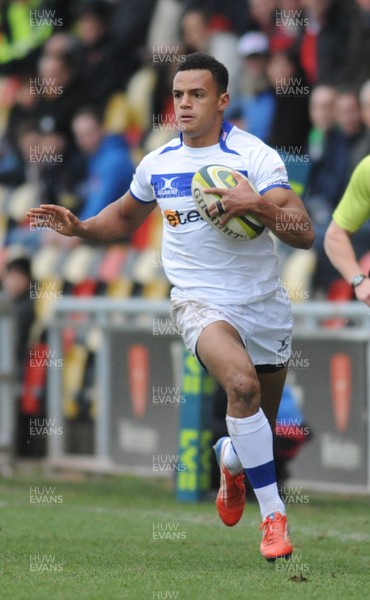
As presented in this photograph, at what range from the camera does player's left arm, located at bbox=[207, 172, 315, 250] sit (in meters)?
6.59

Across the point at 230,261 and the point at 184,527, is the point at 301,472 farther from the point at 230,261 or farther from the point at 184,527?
the point at 230,261

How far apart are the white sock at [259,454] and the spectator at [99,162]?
747 centimetres

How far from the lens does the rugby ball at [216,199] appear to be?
6.73 metres

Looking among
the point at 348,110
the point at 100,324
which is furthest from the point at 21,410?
the point at 348,110

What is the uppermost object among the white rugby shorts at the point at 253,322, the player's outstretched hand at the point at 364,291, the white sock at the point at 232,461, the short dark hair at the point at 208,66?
the short dark hair at the point at 208,66

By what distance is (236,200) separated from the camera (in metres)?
6.60

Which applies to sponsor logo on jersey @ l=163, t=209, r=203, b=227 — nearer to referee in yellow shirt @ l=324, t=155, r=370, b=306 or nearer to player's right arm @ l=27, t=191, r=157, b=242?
player's right arm @ l=27, t=191, r=157, b=242

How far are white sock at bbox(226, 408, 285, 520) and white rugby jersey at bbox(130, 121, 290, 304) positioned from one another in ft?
2.20

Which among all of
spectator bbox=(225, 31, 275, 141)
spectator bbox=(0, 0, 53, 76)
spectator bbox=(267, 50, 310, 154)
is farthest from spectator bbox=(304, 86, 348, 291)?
spectator bbox=(0, 0, 53, 76)

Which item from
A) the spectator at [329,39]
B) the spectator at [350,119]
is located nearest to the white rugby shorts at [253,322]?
the spectator at [350,119]

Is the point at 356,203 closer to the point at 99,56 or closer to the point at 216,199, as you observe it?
the point at 216,199

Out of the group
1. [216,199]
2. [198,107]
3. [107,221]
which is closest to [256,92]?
[107,221]

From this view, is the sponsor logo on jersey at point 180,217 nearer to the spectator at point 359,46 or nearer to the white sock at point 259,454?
the white sock at point 259,454

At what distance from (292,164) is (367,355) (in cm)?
181
